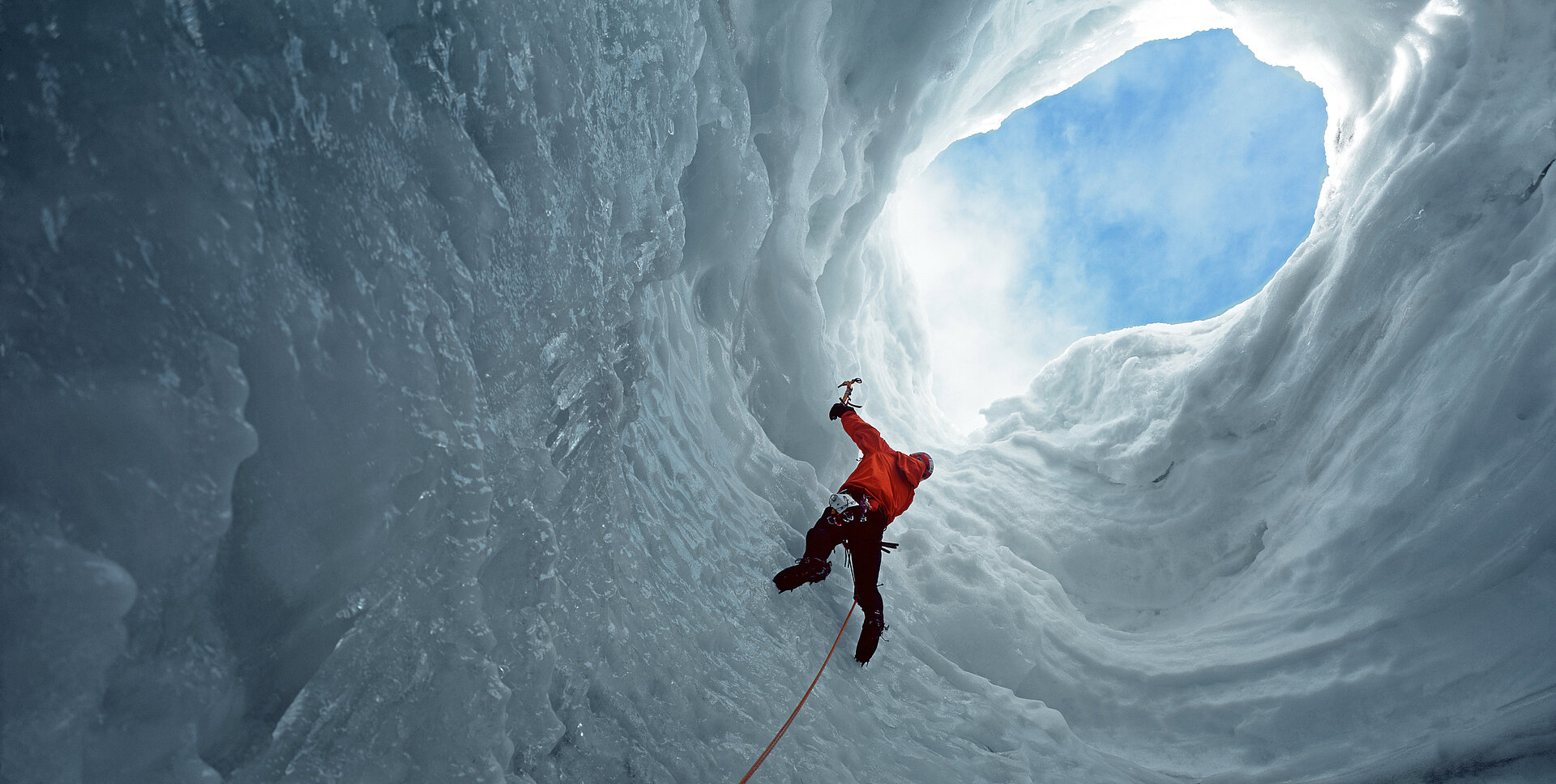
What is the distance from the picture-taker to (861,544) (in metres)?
3.51

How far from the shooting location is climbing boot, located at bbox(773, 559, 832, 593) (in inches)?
133

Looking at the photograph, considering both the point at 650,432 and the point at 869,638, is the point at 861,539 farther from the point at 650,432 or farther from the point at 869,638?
the point at 650,432

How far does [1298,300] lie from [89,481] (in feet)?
23.9

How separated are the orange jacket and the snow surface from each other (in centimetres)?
60

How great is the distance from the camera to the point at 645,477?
3123 mm

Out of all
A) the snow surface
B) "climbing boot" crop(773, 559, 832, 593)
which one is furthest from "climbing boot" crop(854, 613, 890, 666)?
"climbing boot" crop(773, 559, 832, 593)

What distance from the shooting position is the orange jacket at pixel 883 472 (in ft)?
11.9

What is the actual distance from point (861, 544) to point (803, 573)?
362 mm

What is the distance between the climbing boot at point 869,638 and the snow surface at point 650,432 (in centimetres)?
15

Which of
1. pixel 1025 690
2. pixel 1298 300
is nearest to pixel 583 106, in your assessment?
pixel 1025 690

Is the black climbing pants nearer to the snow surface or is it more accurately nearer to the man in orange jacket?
the man in orange jacket

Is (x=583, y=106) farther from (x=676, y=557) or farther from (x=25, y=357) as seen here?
(x=676, y=557)

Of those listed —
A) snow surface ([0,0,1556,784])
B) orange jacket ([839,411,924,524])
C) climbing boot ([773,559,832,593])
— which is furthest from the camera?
orange jacket ([839,411,924,524])

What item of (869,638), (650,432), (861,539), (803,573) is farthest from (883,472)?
(650,432)
